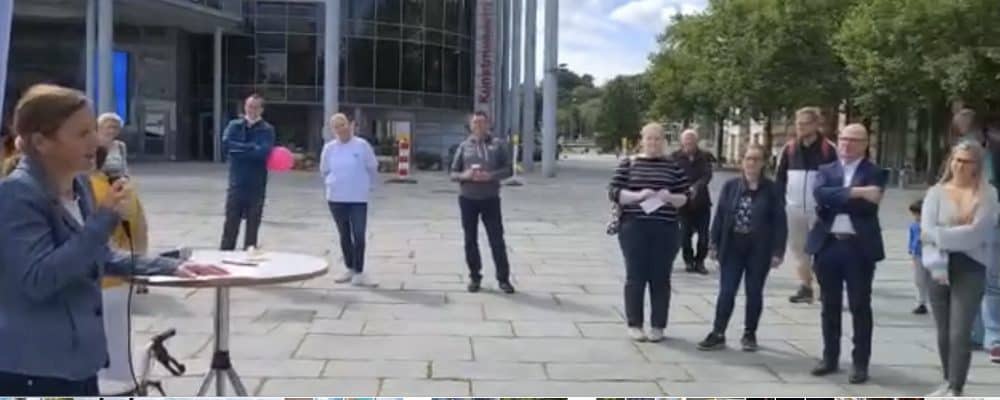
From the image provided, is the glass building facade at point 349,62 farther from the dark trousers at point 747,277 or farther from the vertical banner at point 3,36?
the vertical banner at point 3,36

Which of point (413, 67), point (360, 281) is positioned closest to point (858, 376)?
point (360, 281)

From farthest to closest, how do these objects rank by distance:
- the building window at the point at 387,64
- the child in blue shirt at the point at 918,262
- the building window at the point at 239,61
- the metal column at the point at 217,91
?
the building window at the point at 387,64 < the building window at the point at 239,61 < the metal column at the point at 217,91 < the child in blue shirt at the point at 918,262

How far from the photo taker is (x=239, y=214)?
38.4ft

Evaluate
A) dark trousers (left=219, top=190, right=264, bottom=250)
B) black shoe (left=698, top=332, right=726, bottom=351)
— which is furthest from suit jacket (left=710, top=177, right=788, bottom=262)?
dark trousers (left=219, top=190, right=264, bottom=250)

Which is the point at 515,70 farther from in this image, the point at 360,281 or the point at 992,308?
the point at 992,308

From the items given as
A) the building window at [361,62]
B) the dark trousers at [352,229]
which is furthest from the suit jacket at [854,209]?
the building window at [361,62]

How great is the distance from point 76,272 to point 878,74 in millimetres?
38101

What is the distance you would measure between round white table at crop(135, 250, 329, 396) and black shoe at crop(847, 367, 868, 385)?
132 inches

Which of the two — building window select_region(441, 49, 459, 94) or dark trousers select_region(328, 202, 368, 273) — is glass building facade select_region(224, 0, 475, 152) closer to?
building window select_region(441, 49, 459, 94)

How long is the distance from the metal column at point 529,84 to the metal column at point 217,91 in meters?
15.2

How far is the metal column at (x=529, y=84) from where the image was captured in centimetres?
4484

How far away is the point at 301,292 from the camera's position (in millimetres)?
10391

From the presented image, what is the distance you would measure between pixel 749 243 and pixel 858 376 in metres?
1.37

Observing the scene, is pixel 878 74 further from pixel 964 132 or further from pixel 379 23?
pixel 964 132
